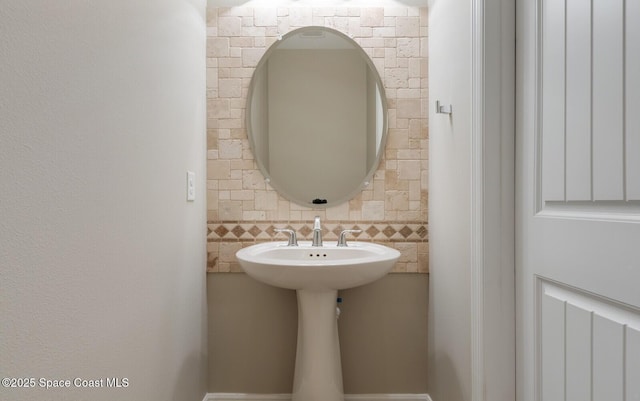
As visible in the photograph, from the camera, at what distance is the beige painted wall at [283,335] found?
1.84 meters

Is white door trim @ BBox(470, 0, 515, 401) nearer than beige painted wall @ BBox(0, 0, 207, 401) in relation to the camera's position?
No

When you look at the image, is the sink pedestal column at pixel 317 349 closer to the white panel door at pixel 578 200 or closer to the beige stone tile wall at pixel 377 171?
the beige stone tile wall at pixel 377 171

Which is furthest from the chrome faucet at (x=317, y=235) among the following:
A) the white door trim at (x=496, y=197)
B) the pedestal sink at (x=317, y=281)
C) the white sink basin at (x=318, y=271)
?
the white door trim at (x=496, y=197)

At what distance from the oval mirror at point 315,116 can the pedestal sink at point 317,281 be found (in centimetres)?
29

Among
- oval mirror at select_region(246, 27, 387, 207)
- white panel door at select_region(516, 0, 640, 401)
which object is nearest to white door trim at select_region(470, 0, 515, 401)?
white panel door at select_region(516, 0, 640, 401)

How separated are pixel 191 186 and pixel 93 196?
2.32 feet

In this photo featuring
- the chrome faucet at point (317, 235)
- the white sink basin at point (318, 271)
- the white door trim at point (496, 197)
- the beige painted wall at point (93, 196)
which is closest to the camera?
the beige painted wall at point (93, 196)

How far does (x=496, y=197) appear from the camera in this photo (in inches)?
46.6

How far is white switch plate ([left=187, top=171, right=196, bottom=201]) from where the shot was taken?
159 cm

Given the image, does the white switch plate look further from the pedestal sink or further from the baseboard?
the baseboard

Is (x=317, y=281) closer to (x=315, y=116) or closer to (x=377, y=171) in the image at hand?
(x=377, y=171)

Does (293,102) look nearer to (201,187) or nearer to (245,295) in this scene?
(201,187)

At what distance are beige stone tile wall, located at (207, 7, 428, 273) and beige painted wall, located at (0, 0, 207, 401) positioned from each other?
0.30 metres

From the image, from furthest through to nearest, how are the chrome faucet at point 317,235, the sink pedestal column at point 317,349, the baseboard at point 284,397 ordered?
the baseboard at point 284,397 → the chrome faucet at point 317,235 → the sink pedestal column at point 317,349
